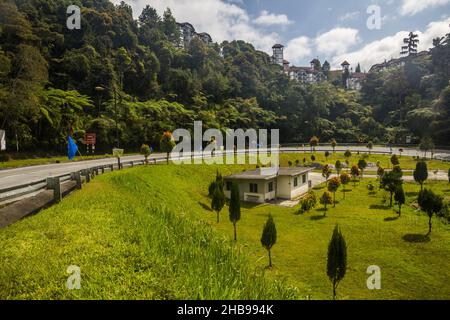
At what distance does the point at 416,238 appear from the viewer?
71.7 feet

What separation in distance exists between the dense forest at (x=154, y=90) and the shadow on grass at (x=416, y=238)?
4009 cm

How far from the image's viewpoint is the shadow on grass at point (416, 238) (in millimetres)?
21375

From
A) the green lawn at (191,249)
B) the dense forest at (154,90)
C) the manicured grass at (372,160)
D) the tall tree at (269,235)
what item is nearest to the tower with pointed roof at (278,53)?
the dense forest at (154,90)

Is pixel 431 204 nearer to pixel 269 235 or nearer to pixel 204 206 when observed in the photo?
pixel 269 235

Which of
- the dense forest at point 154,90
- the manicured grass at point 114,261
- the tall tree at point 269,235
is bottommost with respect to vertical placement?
the tall tree at point 269,235

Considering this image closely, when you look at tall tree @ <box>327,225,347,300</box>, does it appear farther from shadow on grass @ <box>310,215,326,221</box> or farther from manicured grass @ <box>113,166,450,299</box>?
shadow on grass @ <box>310,215,326,221</box>

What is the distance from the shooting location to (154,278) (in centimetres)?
700

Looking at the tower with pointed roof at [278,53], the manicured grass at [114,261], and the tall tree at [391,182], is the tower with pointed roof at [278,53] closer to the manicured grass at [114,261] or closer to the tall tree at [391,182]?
the tall tree at [391,182]

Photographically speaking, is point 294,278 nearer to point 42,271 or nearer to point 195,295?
point 195,295

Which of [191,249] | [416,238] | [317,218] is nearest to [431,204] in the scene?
[416,238]

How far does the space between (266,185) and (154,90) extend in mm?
47608

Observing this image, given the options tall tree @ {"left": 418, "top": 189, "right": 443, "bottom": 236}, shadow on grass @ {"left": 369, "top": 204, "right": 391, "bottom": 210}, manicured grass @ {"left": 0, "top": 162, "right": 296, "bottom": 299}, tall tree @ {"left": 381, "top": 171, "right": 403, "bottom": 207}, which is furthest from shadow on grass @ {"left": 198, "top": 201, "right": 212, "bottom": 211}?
tall tree @ {"left": 381, "top": 171, "right": 403, "bottom": 207}
